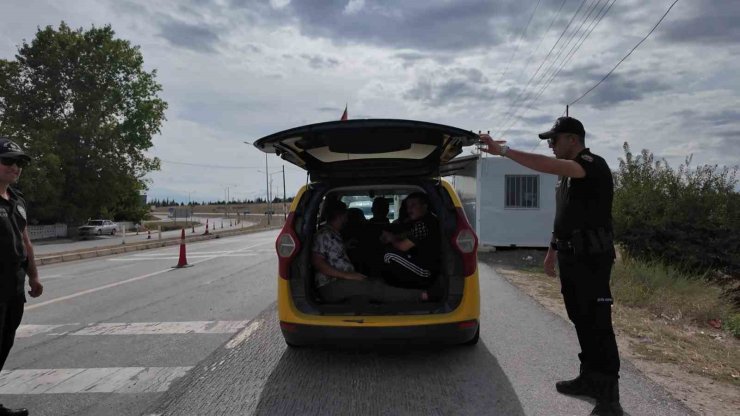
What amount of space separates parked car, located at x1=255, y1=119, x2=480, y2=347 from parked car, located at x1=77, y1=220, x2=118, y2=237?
1541 inches

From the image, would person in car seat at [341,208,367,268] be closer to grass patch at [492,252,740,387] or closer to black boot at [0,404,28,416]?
grass patch at [492,252,740,387]

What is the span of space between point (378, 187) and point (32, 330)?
4.61 m

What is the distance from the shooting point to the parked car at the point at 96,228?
38438 mm

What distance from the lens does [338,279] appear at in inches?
186

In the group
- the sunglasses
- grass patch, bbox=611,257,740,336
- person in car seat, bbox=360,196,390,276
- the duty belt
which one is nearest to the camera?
the sunglasses

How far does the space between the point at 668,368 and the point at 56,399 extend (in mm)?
4908

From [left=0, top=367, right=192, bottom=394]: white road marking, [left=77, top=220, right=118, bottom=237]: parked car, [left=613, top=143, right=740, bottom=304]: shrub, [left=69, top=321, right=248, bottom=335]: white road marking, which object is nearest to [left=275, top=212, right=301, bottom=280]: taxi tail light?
[left=0, top=367, right=192, bottom=394]: white road marking

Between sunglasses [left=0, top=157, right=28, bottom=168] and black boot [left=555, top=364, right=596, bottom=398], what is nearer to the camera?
sunglasses [left=0, top=157, right=28, bottom=168]

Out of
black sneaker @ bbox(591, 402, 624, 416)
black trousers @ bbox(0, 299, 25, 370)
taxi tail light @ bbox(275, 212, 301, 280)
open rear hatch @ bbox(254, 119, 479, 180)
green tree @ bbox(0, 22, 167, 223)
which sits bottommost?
black sneaker @ bbox(591, 402, 624, 416)

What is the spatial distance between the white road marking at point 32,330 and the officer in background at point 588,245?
5617mm

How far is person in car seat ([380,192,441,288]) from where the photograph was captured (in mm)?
4672

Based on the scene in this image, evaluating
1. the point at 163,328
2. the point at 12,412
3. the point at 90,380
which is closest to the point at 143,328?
the point at 163,328

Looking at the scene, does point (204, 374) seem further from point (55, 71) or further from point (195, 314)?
point (55, 71)

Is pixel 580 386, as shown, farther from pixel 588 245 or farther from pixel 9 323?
pixel 9 323
